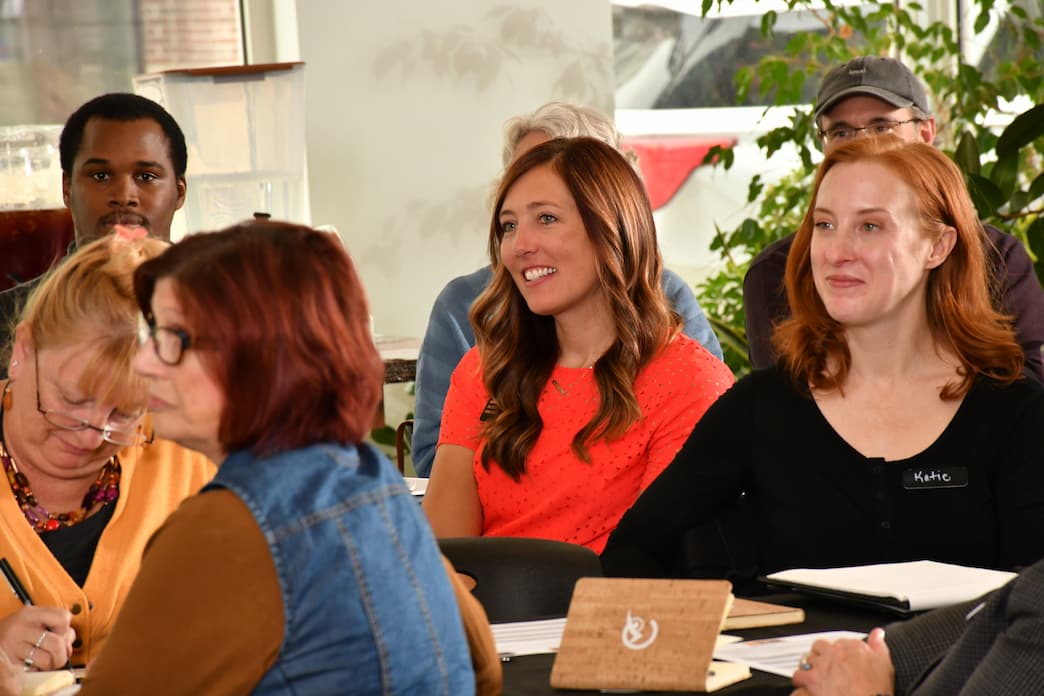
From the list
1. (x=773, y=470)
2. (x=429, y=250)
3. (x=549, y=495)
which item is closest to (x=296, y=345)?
(x=773, y=470)

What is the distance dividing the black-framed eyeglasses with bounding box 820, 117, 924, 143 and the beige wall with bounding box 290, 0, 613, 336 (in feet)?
4.62

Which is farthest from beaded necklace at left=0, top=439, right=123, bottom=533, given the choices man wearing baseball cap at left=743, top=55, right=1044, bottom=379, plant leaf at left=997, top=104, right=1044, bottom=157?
plant leaf at left=997, top=104, right=1044, bottom=157

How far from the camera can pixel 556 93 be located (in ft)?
15.9

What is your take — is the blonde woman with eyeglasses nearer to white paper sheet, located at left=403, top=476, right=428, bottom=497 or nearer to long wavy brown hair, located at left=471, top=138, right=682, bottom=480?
long wavy brown hair, located at left=471, top=138, right=682, bottom=480

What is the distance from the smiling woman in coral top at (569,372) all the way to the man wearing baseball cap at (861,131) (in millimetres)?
637

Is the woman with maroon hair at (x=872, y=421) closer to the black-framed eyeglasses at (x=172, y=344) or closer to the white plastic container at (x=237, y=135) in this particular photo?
the black-framed eyeglasses at (x=172, y=344)

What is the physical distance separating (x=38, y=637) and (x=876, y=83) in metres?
2.57

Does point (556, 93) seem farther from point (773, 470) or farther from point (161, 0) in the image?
point (773, 470)

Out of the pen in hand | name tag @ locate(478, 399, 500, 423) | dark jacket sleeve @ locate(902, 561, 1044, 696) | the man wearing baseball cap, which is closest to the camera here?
dark jacket sleeve @ locate(902, 561, 1044, 696)

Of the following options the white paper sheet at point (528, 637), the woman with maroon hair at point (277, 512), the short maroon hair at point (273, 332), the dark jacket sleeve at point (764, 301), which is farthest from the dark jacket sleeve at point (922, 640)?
the dark jacket sleeve at point (764, 301)

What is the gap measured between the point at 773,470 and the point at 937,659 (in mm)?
737

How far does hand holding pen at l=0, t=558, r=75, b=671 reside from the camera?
1.66 meters

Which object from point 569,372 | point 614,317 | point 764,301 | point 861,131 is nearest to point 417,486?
point 569,372

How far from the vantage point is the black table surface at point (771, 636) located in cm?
152
